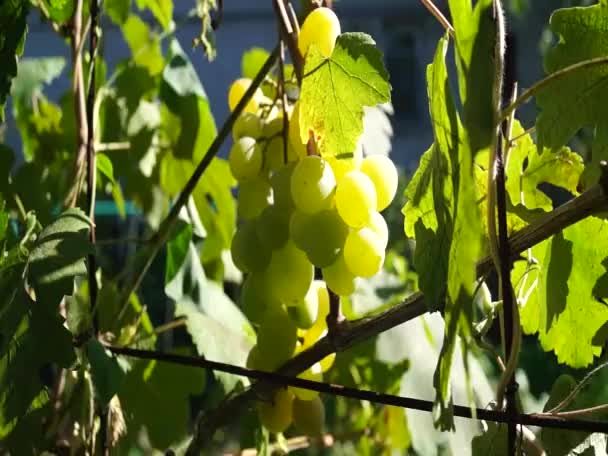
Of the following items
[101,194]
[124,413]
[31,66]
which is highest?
[31,66]

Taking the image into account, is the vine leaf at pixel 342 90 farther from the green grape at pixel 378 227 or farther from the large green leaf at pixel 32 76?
the large green leaf at pixel 32 76

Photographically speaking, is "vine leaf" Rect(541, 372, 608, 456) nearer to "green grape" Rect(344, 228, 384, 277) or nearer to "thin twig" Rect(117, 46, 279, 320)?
"green grape" Rect(344, 228, 384, 277)

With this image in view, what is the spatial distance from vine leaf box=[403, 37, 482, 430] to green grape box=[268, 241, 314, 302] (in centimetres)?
11

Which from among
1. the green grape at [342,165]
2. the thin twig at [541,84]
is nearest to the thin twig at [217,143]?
the green grape at [342,165]

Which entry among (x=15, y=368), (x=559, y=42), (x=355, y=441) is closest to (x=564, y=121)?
(x=559, y=42)

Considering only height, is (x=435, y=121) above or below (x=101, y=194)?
above

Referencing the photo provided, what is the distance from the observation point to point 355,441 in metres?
0.89

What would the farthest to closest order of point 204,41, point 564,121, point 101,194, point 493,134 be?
point 101,194 < point 204,41 < point 564,121 < point 493,134

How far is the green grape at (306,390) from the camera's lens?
0.53m

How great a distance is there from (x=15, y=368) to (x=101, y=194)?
516 millimetres

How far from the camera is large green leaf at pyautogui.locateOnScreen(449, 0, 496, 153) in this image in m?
0.29

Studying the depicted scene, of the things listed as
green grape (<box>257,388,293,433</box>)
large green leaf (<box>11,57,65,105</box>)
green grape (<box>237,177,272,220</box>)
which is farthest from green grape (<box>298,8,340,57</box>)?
large green leaf (<box>11,57,65,105</box>)

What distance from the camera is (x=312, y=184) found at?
44cm

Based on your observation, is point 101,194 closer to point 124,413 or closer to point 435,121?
point 124,413
